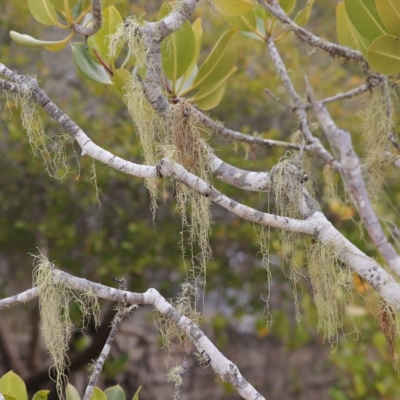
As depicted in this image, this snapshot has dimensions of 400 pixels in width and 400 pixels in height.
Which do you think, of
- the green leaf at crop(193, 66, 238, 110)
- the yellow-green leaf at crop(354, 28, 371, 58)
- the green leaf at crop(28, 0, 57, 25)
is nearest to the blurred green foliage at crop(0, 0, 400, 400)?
the green leaf at crop(193, 66, 238, 110)

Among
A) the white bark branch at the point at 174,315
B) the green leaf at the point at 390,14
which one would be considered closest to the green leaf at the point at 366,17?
the green leaf at the point at 390,14

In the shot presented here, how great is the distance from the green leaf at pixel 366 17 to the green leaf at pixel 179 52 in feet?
1.34

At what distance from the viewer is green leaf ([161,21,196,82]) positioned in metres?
1.50

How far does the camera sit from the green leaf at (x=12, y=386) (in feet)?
4.17

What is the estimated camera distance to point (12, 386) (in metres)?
1.28

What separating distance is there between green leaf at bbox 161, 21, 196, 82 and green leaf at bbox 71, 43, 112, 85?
24 centimetres

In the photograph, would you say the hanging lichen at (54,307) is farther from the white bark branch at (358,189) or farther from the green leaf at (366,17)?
the green leaf at (366,17)

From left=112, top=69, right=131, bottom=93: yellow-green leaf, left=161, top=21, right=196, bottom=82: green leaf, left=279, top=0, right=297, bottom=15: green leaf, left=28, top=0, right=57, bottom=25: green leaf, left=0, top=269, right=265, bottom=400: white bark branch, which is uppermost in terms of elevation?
left=279, top=0, right=297, bottom=15: green leaf

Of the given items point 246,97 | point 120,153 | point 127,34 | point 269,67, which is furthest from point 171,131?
point 269,67

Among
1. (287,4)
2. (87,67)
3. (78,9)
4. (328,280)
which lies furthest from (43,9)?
(328,280)

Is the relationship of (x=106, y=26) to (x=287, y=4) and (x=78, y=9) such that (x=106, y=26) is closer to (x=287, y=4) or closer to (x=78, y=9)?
(x=78, y=9)

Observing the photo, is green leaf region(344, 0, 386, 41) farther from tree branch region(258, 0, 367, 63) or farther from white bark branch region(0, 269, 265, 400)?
white bark branch region(0, 269, 265, 400)

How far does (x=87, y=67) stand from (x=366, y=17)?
0.81 metres

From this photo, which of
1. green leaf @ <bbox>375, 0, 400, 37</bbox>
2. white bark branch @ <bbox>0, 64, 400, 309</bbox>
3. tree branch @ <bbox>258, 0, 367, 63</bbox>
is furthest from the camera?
tree branch @ <bbox>258, 0, 367, 63</bbox>
